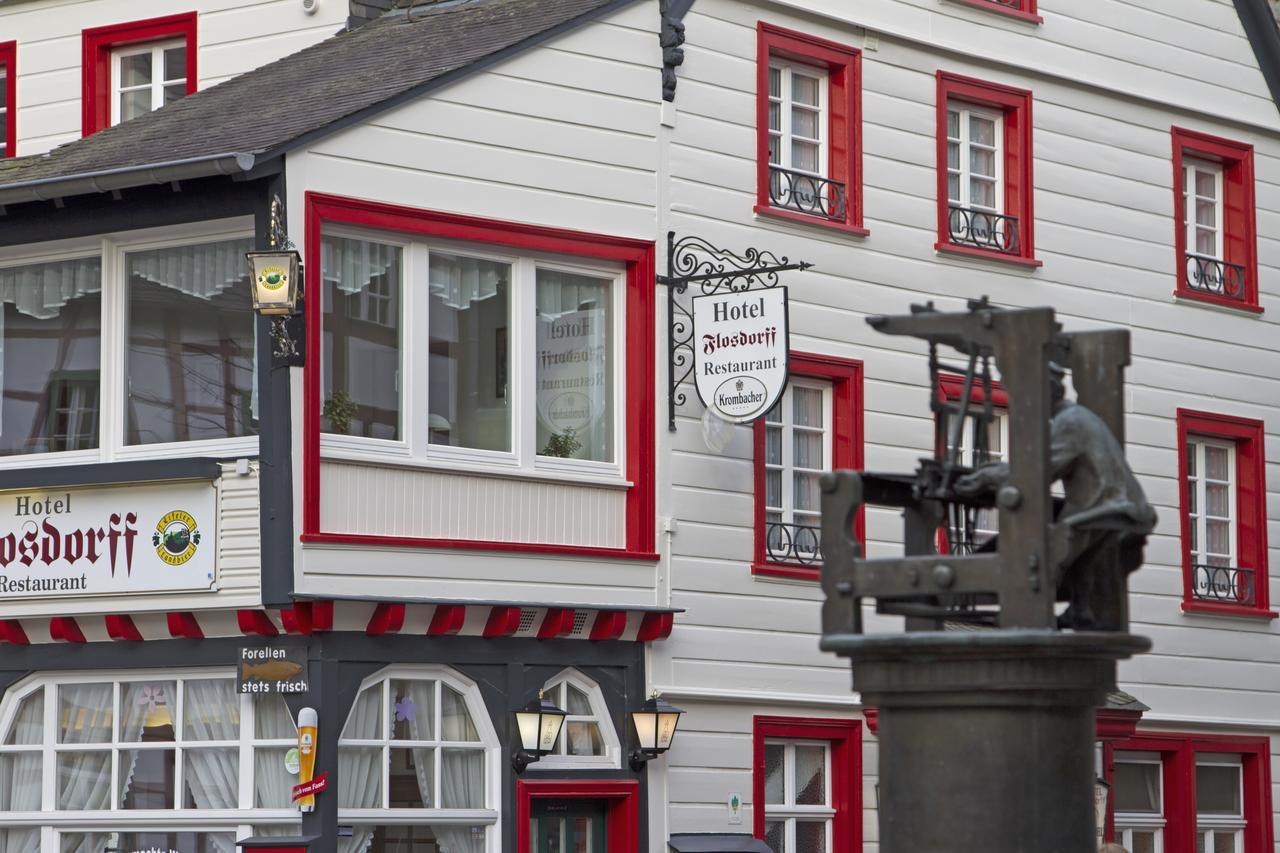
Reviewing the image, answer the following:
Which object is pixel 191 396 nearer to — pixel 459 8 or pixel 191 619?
pixel 191 619

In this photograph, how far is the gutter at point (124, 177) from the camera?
1500cm

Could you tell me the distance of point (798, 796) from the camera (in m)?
18.4

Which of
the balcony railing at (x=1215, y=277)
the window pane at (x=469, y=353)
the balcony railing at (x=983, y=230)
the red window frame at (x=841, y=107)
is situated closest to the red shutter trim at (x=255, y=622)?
the window pane at (x=469, y=353)

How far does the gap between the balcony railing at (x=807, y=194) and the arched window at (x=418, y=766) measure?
482 cm

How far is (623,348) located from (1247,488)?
7575mm

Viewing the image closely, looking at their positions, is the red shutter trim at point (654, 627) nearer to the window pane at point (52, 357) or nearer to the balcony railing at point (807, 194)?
the balcony railing at point (807, 194)

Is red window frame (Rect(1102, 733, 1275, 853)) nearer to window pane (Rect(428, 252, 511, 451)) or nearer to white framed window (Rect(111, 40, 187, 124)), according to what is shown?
window pane (Rect(428, 252, 511, 451))

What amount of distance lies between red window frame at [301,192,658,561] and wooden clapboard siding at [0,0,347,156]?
2.89 metres

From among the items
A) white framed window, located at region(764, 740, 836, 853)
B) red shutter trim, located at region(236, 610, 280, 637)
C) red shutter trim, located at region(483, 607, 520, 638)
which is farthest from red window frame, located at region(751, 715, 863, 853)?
red shutter trim, located at region(236, 610, 280, 637)

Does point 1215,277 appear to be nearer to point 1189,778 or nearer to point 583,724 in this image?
point 1189,778

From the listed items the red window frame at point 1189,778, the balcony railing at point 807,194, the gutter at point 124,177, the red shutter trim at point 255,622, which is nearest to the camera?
the gutter at point 124,177

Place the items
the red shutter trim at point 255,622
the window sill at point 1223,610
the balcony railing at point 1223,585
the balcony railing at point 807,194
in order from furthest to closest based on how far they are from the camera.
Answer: the balcony railing at point 1223,585 → the window sill at point 1223,610 → the balcony railing at point 807,194 → the red shutter trim at point 255,622

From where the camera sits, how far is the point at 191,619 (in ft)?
51.5

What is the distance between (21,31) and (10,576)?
18.2ft
